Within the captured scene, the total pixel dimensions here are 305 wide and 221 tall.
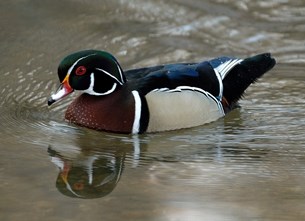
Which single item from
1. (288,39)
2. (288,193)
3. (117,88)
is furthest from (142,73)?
(288,39)

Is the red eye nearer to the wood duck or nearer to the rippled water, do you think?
the wood duck

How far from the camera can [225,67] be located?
734 centimetres

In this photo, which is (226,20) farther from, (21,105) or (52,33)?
(21,105)

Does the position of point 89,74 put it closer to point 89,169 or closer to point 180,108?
point 180,108

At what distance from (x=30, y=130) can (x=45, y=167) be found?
0.91m

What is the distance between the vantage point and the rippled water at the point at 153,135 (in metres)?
5.15

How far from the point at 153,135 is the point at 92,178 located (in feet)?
3.74

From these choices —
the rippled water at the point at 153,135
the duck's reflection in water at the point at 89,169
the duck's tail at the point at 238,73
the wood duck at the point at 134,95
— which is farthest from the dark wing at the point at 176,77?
the duck's reflection in water at the point at 89,169

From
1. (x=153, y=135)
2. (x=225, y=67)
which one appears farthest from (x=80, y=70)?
(x=225, y=67)

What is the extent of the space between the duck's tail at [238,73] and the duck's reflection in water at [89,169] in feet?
3.56

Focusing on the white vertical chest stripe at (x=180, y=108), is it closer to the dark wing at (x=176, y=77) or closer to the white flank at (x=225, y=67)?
the dark wing at (x=176, y=77)

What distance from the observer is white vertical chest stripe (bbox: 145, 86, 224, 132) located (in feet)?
22.0

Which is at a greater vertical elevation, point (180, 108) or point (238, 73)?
point (238, 73)

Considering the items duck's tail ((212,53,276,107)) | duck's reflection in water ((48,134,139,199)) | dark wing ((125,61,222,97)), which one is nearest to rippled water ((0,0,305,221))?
duck's reflection in water ((48,134,139,199))
